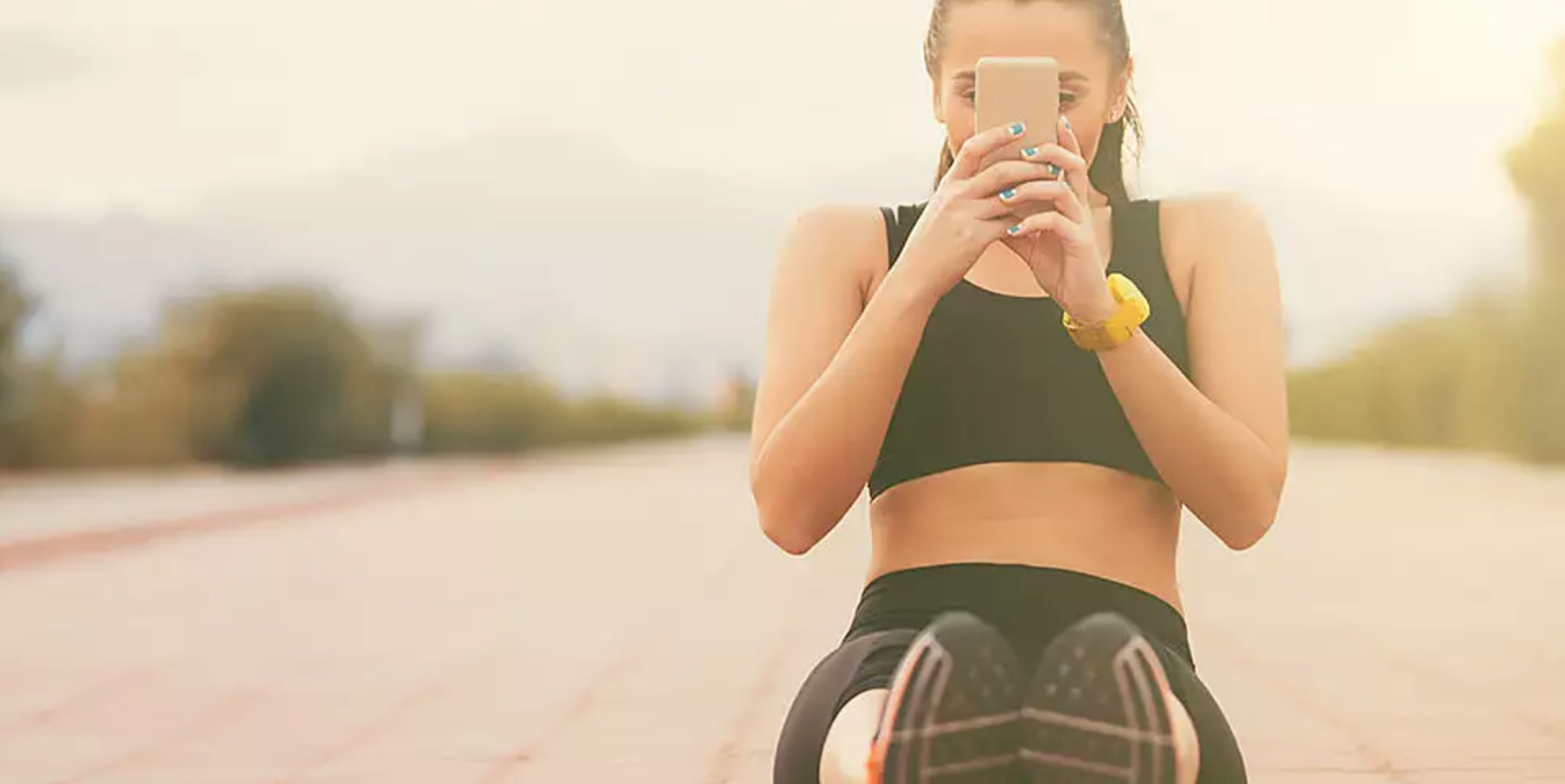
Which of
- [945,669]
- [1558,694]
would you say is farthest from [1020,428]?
[1558,694]

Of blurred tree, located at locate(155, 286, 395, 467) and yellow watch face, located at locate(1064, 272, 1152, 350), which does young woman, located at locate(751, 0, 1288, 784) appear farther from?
blurred tree, located at locate(155, 286, 395, 467)

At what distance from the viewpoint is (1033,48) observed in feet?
6.73

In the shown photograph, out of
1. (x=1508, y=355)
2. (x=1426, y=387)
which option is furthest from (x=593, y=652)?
(x=1426, y=387)

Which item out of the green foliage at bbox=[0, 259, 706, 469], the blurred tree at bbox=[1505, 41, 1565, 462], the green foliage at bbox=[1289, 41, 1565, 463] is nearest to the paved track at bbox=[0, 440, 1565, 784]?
the green foliage at bbox=[1289, 41, 1565, 463]

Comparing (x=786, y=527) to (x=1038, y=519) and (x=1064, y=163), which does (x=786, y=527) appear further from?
(x=1064, y=163)

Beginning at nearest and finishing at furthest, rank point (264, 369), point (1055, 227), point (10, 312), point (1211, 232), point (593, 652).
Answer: point (1055, 227), point (1211, 232), point (593, 652), point (10, 312), point (264, 369)

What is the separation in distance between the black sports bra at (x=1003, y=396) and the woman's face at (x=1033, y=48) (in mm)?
204

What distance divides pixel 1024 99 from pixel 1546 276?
19496 millimetres

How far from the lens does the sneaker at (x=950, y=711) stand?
1781mm

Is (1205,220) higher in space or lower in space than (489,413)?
higher

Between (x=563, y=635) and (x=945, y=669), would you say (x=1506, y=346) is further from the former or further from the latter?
(x=945, y=669)

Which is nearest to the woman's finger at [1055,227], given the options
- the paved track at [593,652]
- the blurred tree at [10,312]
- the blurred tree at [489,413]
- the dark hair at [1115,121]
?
the dark hair at [1115,121]

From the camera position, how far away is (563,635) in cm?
586

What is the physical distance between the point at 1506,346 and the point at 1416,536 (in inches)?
467
